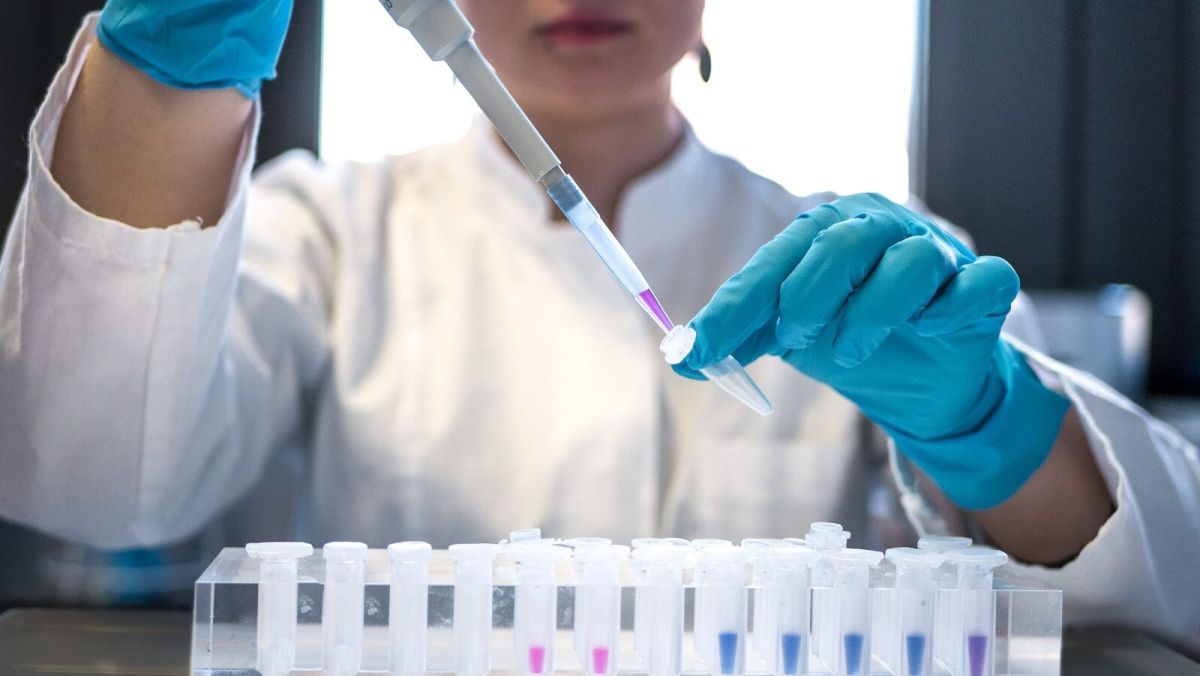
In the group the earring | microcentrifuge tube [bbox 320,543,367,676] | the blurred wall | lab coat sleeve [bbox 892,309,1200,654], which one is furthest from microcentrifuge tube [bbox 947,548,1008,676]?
the blurred wall

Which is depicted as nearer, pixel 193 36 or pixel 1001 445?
pixel 193 36

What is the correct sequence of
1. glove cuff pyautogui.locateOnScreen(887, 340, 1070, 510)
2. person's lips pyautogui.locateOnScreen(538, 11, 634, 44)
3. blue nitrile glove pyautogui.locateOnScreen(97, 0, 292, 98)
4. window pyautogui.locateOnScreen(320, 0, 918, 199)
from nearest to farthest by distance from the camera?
blue nitrile glove pyautogui.locateOnScreen(97, 0, 292, 98) → glove cuff pyautogui.locateOnScreen(887, 340, 1070, 510) → person's lips pyautogui.locateOnScreen(538, 11, 634, 44) → window pyautogui.locateOnScreen(320, 0, 918, 199)

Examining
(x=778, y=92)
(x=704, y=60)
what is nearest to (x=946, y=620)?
(x=704, y=60)

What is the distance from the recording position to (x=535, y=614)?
607 millimetres

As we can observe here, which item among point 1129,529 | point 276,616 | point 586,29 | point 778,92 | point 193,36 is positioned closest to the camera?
point 276,616

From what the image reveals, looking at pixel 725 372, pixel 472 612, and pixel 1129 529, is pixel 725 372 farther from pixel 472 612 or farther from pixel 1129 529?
pixel 1129 529

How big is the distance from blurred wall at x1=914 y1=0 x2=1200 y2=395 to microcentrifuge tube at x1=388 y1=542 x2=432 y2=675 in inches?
55.9

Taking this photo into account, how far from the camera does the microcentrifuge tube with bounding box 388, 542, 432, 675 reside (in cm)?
60

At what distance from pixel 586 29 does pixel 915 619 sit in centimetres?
58

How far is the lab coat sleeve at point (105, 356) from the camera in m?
0.75

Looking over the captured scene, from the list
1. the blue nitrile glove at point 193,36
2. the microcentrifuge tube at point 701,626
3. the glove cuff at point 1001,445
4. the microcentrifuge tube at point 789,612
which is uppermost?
the blue nitrile glove at point 193,36

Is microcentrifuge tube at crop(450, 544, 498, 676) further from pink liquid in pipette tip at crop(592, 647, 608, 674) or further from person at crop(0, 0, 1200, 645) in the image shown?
person at crop(0, 0, 1200, 645)

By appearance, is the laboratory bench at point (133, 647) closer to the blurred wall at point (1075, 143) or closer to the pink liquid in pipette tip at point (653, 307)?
the pink liquid in pipette tip at point (653, 307)

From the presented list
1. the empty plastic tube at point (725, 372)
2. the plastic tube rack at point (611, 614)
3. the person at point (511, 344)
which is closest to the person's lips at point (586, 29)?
the person at point (511, 344)
